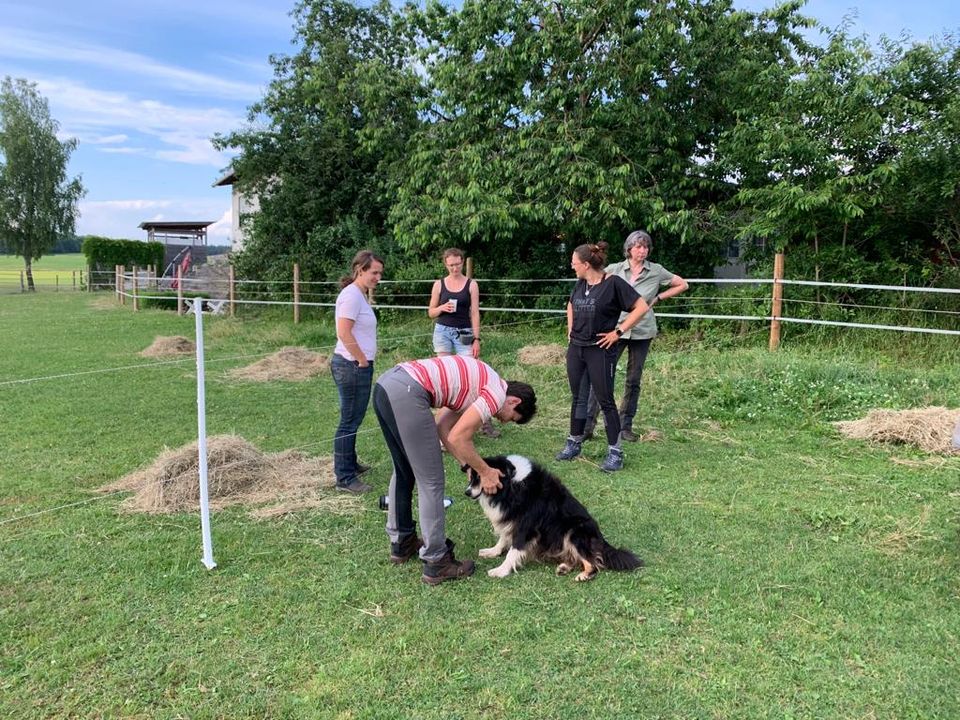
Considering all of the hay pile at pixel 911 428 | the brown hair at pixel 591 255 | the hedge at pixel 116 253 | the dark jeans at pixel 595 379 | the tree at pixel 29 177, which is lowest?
the hay pile at pixel 911 428

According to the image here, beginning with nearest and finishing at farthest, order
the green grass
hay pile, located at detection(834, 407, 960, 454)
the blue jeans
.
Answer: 1. the blue jeans
2. hay pile, located at detection(834, 407, 960, 454)
3. the green grass

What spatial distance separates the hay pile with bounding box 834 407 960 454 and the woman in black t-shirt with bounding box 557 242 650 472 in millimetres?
2288

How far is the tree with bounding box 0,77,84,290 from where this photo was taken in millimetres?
30656

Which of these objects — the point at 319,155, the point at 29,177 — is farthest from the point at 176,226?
the point at 319,155

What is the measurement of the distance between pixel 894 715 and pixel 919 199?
28.0 ft

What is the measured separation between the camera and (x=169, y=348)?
412 inches

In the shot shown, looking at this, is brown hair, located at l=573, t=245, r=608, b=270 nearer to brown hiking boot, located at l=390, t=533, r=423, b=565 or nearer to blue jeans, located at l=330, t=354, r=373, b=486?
blue jeans, located at l=330, t=354, r=373, b=486

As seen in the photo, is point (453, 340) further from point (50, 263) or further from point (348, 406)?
Answer: point (50, 263)

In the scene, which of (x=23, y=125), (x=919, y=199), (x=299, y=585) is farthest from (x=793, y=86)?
(x=23, y=125)

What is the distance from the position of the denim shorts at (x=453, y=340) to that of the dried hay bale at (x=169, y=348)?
256 inches

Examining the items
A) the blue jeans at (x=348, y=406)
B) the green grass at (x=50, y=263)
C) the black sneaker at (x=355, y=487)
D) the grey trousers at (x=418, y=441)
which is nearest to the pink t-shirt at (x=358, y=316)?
the blue jeans at (x=348, y=406)

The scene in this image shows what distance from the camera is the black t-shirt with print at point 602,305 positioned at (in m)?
4.43

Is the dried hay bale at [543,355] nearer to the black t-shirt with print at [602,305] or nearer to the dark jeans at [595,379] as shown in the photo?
the dark jeans at [595,379]

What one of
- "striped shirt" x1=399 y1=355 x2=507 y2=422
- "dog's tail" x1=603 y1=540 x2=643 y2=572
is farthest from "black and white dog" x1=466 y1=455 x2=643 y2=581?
"striped shirt" x1=399 y1=355 x2=507 y2=422
